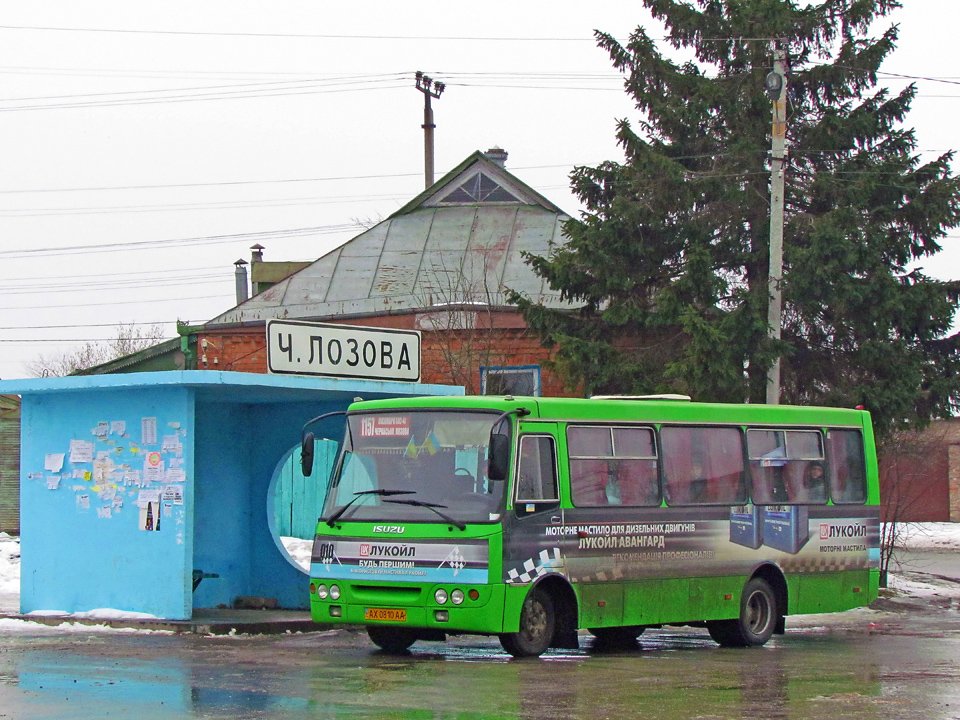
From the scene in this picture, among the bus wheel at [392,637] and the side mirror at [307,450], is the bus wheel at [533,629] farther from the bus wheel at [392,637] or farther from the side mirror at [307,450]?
the side mirror at [307,450]

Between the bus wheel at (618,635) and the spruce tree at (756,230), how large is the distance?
10482 millimetres

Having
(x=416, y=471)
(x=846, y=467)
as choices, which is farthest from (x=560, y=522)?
(x=846, y=467)

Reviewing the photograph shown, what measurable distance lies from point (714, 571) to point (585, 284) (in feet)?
45.2

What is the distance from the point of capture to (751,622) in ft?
53.6

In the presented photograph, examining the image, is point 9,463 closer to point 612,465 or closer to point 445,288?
point 445,288

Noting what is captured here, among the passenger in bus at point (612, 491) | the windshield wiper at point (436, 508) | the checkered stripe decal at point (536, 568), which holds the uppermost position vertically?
the passenger in bus at point (612, 491)

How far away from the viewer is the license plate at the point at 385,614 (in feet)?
44.9

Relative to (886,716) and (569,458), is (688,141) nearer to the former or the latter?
(569,458)

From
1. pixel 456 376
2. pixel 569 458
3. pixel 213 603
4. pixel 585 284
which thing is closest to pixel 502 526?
pixel 569 458

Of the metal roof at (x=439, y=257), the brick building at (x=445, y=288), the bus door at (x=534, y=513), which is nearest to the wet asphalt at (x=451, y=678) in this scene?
the bus door at (x=534, y=513)

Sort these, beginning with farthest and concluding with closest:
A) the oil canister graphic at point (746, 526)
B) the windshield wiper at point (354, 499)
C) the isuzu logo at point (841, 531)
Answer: the isuzu logo at point (841, 531)
the oil canister graphic at point (746, 526)
the windshield wiper at point (354, 499)

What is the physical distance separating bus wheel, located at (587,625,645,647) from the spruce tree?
10482 millimetres

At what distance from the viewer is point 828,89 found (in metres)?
28.2

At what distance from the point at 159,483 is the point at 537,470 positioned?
15.1ft
